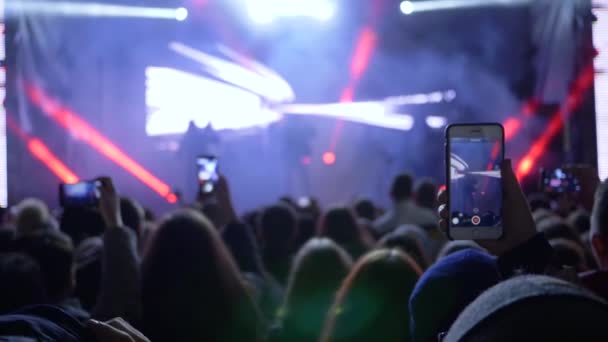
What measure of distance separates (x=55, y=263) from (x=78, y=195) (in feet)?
4.64

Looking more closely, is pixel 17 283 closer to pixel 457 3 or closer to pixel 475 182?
pixel 475 182

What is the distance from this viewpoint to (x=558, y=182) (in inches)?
163

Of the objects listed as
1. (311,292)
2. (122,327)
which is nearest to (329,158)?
(311,292)

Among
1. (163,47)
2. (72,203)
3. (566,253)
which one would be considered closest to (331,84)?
(163,47)

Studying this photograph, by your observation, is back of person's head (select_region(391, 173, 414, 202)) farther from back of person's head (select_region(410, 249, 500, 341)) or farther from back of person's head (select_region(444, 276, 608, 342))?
back of person's head (select_region(444, 276, 608, 342))

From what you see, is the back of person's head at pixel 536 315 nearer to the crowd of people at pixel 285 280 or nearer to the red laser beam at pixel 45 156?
the crowd of people at pixel 285 280

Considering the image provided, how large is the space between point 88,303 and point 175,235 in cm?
62

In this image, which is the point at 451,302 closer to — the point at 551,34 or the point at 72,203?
the point at 72,203

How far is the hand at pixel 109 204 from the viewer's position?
2688 millimetres

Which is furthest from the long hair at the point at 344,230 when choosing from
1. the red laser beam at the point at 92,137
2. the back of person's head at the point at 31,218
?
the red laser beam at the point at 92,137

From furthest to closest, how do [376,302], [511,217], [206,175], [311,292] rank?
[206,175] → [311,292] → [376,302] → [511,217]

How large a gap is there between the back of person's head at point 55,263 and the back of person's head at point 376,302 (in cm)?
105

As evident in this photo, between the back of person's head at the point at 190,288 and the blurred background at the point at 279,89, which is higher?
the blurred background at the point at 279,89

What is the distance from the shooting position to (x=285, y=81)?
582 inches
